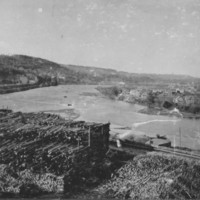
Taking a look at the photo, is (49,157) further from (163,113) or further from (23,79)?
(23,79)

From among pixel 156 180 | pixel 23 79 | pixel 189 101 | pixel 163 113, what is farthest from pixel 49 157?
pixel 23 79

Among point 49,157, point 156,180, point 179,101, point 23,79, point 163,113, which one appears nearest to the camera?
point 156,180

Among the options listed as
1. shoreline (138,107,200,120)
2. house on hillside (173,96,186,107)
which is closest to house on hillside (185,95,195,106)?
house on hillside (173,96,186,107)

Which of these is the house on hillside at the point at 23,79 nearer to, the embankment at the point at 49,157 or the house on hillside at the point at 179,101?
the house on hillside at the point at 179,101

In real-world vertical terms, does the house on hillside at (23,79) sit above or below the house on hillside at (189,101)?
above

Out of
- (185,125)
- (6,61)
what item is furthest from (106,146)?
(6,61)

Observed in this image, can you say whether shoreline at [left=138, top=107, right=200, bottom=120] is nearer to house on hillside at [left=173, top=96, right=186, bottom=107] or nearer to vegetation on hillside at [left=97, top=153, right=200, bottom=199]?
house on hillside at [left=173, top=96, right=186, bottom=107]

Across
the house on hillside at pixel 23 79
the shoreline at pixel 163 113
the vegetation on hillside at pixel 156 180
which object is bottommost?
the shoreline at pixel 163 113

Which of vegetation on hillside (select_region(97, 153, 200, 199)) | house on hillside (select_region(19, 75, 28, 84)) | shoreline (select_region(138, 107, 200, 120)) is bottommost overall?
shoreline (select_region(138, 107, 200, 120))

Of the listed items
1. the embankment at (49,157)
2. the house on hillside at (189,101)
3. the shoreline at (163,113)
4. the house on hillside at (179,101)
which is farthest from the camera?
the house on hillside at (179,101)

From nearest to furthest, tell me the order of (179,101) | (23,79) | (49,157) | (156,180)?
1. (156,180)
2. (49,157)
3. (179,101)
4. (23,79)

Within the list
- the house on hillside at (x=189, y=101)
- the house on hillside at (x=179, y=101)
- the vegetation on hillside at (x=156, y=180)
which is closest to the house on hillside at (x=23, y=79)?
the house on hillside at (x=179, y=101)
